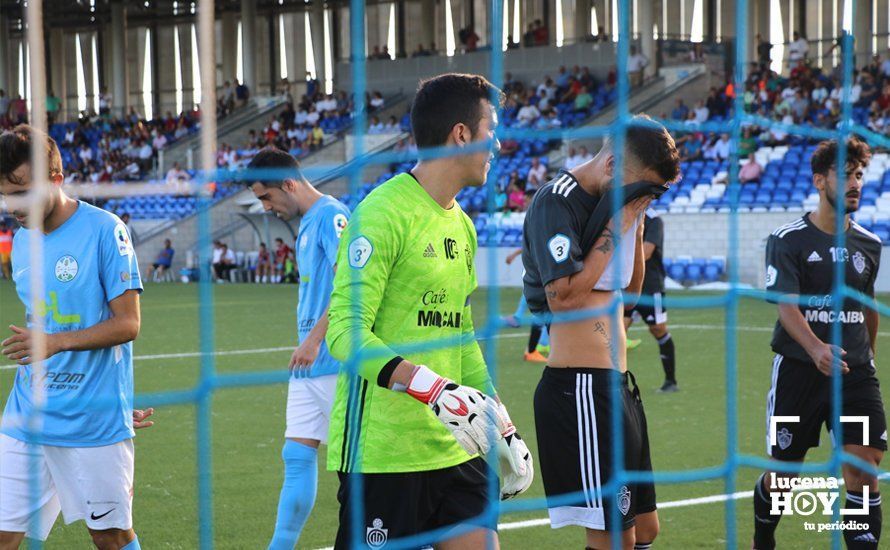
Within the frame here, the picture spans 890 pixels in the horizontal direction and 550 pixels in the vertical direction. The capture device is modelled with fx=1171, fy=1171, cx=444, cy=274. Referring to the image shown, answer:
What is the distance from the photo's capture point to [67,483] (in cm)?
348

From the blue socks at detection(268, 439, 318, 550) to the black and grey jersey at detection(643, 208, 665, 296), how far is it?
4.66m

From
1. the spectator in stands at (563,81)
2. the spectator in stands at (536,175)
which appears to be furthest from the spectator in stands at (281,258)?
the spectator in stands at (563,81)

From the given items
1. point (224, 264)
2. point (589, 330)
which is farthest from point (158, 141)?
point (589, 330)

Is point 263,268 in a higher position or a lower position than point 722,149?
lower

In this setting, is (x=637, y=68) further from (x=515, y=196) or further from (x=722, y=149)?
(x=515, y=196)

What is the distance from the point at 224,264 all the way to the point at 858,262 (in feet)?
71.6

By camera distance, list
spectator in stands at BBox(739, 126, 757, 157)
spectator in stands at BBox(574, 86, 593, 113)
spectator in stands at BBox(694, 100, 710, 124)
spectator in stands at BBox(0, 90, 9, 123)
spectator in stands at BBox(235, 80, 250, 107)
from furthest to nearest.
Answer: spectator in stands at BBox(235, 80, 250, 107) < spectator in stands at BBox(0, 90, 9, 123) < spectator in stands at BBox(574, 86, 593, 113) < spectator in stands at BBox(694, 100, 710, 124) < spectator in stands at BBox(739, 126, 757, 157)

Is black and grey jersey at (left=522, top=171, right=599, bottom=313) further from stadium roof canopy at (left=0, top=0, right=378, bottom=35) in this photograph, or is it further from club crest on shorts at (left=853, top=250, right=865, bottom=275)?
stadium roof canopy at (left=0, top=0, right=378, bottom=35)

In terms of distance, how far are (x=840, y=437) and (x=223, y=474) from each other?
3.25 m

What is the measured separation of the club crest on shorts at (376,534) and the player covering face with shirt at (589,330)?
0.66m

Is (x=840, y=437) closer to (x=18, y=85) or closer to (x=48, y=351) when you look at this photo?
(x=48, y=351)

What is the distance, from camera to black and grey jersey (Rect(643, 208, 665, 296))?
866 centimetres

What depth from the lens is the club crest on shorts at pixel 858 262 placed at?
4.60 metres

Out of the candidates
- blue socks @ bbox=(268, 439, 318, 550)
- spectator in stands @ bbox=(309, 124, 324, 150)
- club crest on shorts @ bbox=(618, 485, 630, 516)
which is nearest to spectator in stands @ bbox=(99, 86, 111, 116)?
spectator in stands @ bbox=(309, 124, 324, 150)
